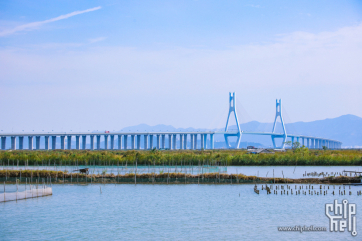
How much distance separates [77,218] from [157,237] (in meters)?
4.64

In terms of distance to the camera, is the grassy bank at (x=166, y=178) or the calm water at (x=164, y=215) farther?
the grassy bank at (x=166, y=178)

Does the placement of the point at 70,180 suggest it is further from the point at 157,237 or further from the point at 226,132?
the point at 226,132

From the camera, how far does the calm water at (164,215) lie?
1548 cm

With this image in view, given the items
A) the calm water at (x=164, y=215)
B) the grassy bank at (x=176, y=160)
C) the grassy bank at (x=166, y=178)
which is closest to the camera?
the calm water at (x=164, y=215)

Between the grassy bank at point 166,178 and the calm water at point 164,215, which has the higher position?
the grassy bank at point 166,178

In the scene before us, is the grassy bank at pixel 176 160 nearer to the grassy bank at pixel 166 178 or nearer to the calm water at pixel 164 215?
the grassy bank at pixel 166 178

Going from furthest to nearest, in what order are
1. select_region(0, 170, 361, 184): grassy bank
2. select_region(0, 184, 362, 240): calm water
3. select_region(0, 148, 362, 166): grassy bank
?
select_region(0, 148, 362, 166): grassy bank, select_region(0, 170, 361, 184): grassy bank, select_region(0, 184, 362, 240): calm water

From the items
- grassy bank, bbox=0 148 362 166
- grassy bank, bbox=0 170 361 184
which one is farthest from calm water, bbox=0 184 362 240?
grassy bank, bbox=0 148 362 166

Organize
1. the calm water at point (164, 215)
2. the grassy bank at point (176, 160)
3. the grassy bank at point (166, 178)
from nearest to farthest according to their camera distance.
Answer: the calm water at point (164, 215), the grassy bank at point (166, 178), the grassy bank at point (176, 160)

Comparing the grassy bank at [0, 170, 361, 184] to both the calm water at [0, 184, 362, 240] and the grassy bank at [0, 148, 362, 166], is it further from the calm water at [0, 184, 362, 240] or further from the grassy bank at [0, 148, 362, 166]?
the grassy bank at [0, 148, 362, 166]

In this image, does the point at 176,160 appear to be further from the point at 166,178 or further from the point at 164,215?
the point at 164,215

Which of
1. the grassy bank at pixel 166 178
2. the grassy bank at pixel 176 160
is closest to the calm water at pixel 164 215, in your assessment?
the grassy bank at pixel 166 178

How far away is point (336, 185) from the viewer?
27.2 meters

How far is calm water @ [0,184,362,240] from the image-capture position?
15477mm
